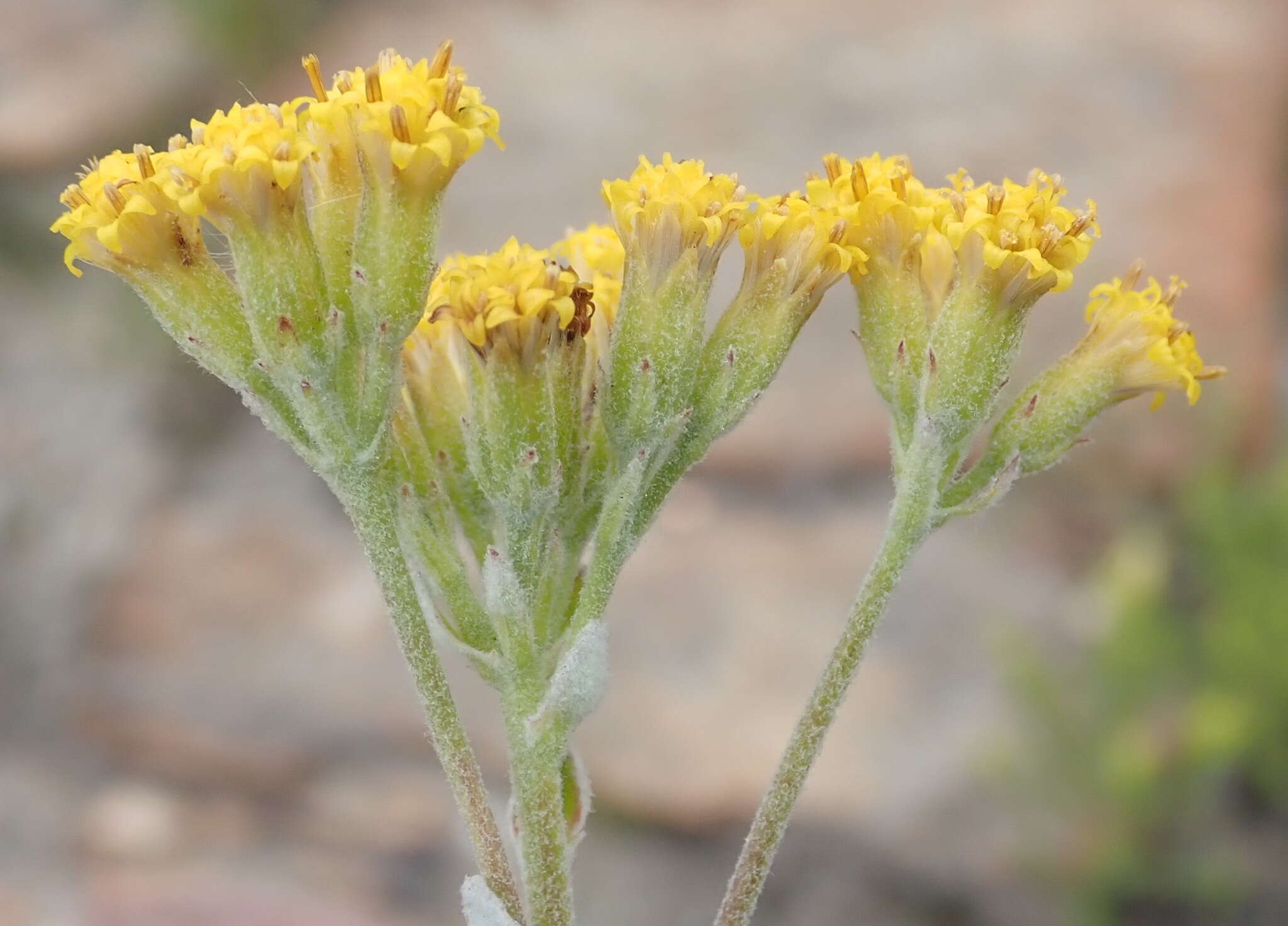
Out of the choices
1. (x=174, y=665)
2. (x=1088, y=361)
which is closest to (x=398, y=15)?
(x=174, y=665)

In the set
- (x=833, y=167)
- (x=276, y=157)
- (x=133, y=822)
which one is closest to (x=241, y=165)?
(x=276, y=157)

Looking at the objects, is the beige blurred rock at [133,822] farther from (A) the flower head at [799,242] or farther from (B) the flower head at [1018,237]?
(B) the flower head at [1018,237]

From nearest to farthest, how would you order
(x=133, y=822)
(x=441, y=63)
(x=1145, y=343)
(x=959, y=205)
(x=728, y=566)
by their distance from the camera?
(x=441, y=63)
(x=959, y=205)
(x=1145, y=343)
(x=133, y=822)
(x=728, y=566)

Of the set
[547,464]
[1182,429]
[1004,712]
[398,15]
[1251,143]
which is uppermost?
[398,15]

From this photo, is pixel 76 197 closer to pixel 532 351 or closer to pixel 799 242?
pixel 532 351

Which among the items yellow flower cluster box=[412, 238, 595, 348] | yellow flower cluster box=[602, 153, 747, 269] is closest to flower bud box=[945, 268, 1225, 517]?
yellow flower cluster box=[602, 153, 747, 269]

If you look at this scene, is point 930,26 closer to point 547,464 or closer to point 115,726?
point 115,726

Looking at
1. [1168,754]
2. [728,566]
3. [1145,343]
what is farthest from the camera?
[728,566]

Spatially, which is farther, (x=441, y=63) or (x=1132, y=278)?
(x=1132, y=278)
